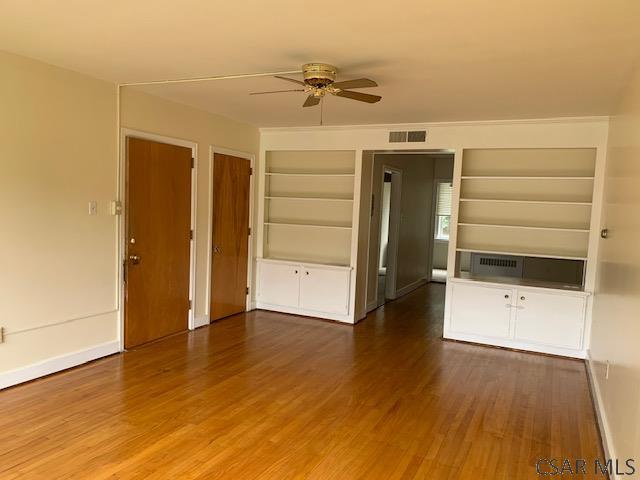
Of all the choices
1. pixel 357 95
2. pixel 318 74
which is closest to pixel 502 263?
pixel 357 95

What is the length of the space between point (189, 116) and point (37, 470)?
3472mm

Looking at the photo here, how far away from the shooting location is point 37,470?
8.18 ft

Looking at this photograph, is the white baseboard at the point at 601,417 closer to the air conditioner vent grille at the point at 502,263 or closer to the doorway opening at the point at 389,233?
the air conditioner vent grille at the point at 502,263

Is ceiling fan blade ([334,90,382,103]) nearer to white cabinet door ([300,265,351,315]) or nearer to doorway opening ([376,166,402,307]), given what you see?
white cabinet door ([300,265,351,315])

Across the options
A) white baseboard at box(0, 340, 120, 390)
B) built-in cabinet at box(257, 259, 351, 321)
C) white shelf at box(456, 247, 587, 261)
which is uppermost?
white shelf at box(456, 247, 587, 261)

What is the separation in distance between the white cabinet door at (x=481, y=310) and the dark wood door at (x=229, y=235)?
2547 mm

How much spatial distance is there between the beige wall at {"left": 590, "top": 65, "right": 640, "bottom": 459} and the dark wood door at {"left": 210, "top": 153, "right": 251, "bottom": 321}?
3.81 meters

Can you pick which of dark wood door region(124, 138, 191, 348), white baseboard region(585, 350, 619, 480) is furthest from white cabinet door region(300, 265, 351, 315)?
white baseboard region(585, 350, 619, 480)

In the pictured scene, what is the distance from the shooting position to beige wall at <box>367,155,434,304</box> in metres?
6.38

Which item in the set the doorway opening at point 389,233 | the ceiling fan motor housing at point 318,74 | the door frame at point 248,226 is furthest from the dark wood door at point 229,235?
the ceiling fan motor housing at point 318,74

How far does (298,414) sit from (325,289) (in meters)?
2.71

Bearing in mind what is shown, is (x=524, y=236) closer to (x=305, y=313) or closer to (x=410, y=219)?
(x=305, y=313)

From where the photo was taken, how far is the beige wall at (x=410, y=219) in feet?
20.9

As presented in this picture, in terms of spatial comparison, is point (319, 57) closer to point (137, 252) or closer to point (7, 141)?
point (7, 141)
